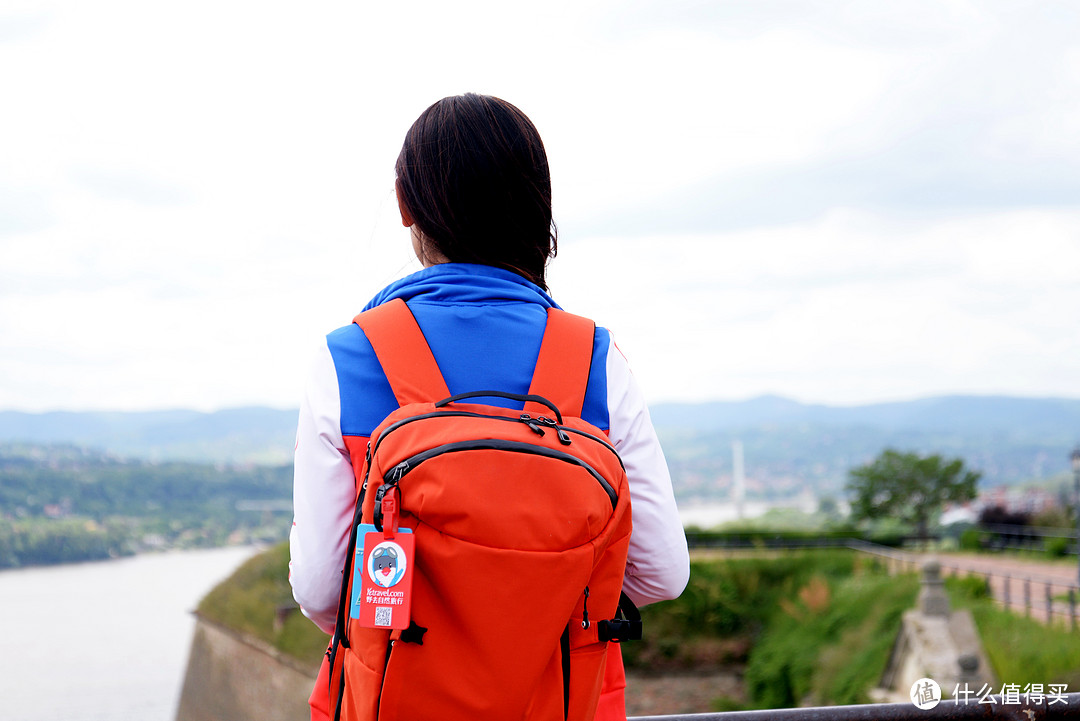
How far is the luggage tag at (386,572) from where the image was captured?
1.02 meters

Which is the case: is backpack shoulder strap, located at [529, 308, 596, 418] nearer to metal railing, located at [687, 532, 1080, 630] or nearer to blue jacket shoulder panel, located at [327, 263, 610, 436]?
blue jacket shoulder panel, located at [327, 263, 610, 436]

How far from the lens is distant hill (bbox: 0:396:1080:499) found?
2181 inches

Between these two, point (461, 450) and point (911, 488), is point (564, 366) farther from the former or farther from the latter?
point (911, 488)

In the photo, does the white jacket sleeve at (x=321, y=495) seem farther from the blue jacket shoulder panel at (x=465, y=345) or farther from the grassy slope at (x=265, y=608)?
the grassy slope at (x=265, y=608)

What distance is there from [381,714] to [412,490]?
0.93ft

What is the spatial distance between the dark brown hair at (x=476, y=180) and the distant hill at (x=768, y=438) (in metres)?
27.0

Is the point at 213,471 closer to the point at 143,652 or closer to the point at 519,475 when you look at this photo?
the point at 143,652

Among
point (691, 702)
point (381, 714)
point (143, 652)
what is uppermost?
point (381, 714)

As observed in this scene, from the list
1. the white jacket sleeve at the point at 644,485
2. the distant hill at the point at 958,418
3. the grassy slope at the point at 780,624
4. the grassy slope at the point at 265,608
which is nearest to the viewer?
the white jacket sleeve at the point at 644,485

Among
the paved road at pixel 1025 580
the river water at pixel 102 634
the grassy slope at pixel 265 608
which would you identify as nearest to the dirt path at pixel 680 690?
the paved road at pixel 1025 580

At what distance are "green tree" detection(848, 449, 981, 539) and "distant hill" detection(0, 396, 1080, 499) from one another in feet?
7.75

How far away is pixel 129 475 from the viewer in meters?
34.5

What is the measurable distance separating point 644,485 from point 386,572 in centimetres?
44

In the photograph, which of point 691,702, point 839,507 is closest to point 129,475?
point 691,702
